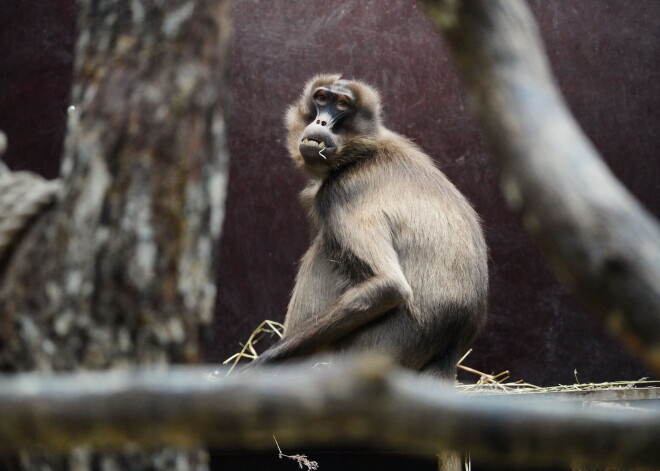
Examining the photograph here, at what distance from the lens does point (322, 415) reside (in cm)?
114

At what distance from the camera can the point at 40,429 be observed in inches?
45.1

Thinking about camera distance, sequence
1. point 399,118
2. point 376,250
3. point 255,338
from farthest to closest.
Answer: point 399,118, point 255,338, point 376,250

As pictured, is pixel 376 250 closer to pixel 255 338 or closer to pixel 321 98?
pixel 321 98

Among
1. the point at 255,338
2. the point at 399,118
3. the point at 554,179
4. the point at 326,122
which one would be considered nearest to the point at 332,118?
the point at 326,122

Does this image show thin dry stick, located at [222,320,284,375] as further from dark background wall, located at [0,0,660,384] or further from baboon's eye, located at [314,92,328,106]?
baboon's eye, located at [314,92,328,106]

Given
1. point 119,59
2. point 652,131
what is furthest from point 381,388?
point 652,131

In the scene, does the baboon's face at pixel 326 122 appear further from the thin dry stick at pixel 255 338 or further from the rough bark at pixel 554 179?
the rough bark at pixel 554 179

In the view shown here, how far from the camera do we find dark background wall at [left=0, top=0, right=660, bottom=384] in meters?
6.03

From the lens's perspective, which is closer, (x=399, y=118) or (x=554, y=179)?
(x=554, y=179)

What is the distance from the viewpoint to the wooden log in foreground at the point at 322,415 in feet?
3.70

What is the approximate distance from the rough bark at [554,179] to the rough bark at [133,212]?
0.54 m

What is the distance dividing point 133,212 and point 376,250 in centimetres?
285

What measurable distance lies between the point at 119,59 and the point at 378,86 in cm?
438

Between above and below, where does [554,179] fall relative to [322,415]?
above
